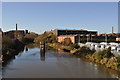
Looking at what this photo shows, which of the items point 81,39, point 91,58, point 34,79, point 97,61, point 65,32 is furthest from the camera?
point 65,32

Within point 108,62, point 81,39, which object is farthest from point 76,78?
point 81,39

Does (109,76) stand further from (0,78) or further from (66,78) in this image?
(0,78)

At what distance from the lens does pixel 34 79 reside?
881 centimetres

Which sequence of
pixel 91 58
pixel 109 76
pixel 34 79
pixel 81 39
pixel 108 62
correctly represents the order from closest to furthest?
1. pixel 34 79
2. pixel 109 76
3. pixel 108 62
4. pixel 91 58
5. pixel 81 39

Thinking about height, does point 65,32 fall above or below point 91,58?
above

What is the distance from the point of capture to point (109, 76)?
975 centimetres

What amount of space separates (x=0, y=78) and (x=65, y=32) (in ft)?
130

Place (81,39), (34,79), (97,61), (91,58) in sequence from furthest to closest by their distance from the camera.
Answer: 1. (81,39)
2. (91,58)
3. (97,61)
4. (34,79)

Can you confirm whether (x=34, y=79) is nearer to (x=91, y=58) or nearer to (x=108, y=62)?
(x=108, y=62)

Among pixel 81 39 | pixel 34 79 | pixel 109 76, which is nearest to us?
pixel 34 79

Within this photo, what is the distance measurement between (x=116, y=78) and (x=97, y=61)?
171 inches

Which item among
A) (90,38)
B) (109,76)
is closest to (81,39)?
(90,38)

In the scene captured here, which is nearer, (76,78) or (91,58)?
(76,78)

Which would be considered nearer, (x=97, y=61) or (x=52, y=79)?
(x=52, y=79)
